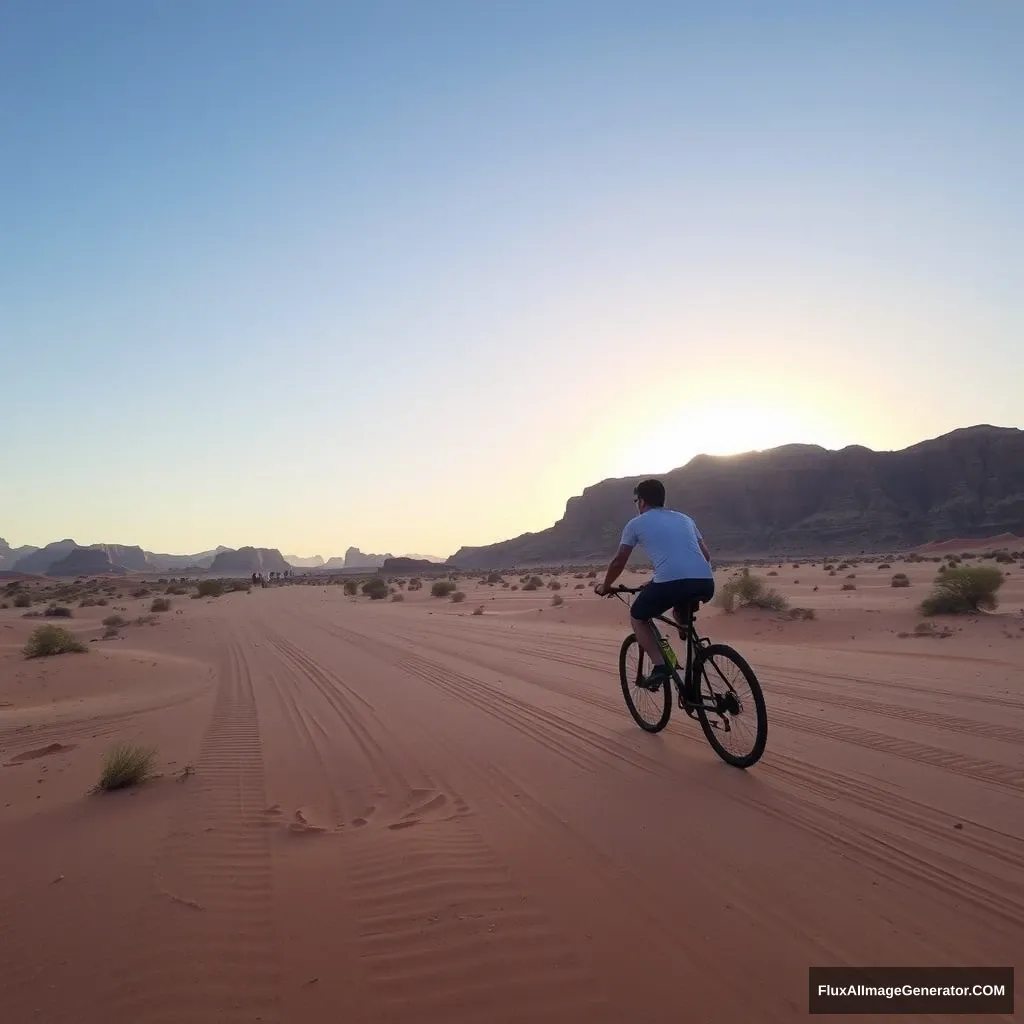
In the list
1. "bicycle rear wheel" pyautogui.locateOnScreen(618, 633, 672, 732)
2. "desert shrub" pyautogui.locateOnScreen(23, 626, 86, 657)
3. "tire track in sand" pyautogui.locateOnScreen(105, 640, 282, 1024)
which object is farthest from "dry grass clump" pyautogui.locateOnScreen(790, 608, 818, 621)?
"desert shrub" pyautogui.locateOnScreen(23, 626, 86, 657)

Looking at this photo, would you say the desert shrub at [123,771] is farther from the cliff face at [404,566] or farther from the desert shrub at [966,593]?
the cliff face at [404,566]

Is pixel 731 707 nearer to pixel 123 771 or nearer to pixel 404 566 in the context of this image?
pixel 123 771

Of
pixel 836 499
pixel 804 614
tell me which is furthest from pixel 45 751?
pixel 836 499

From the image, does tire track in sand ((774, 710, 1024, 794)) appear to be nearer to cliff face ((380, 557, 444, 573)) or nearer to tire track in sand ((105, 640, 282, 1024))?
tire track in sand ((105, 640, 282, 1024))

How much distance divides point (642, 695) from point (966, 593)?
1409cm

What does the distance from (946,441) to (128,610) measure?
384 ft

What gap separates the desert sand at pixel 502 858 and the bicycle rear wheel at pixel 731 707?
0.20m

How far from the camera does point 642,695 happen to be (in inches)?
297

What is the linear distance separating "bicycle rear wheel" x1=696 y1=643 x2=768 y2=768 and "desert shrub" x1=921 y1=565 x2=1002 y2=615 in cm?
1446

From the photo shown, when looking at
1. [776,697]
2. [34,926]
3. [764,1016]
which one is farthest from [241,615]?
[764,1016]

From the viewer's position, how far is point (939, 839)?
4.32 meters

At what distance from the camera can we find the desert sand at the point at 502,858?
313cm

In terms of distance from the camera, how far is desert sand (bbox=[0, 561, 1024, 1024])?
3129mm

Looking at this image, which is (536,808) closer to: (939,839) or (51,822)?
(939,839)
